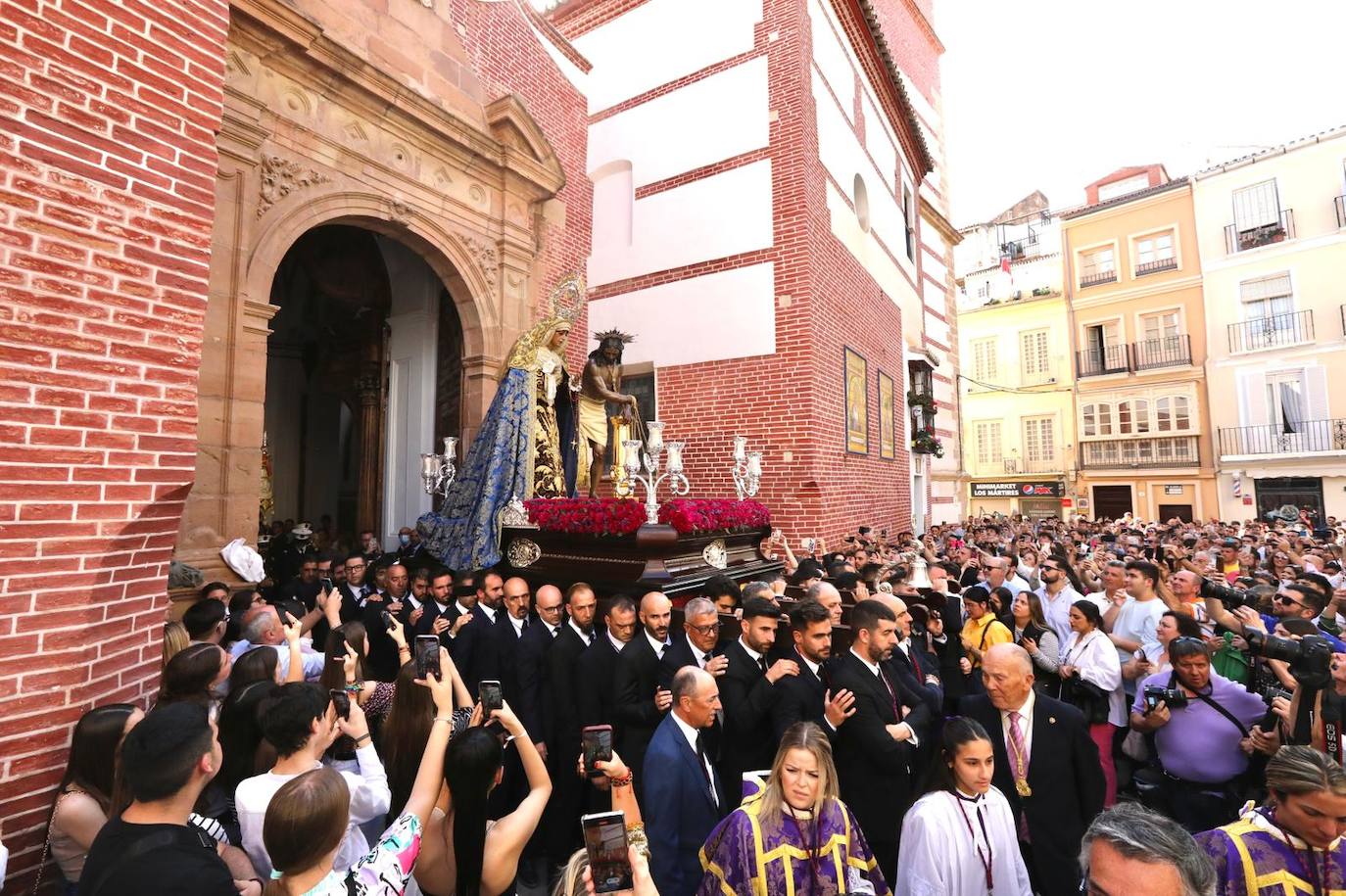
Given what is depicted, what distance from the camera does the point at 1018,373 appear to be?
2995 centimetres

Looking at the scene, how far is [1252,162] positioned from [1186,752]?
28645mm

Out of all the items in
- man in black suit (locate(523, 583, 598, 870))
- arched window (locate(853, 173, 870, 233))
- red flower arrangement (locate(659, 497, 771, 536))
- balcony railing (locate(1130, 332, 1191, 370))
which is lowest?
man in black suit (locate(523, 583, 598, 870))

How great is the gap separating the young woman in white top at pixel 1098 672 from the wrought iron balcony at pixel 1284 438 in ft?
79.6

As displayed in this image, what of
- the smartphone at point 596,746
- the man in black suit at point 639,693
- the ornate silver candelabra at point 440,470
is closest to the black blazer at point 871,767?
the man in black suit at point 639,693

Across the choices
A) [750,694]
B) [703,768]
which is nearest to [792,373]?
[750,694]

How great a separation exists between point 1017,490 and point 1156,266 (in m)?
10.2

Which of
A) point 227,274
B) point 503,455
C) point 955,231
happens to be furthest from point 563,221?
point 955,231

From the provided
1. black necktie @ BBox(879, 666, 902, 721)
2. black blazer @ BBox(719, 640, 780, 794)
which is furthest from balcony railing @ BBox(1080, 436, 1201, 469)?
black blazer @ BBox(719, 640, 780, 794)

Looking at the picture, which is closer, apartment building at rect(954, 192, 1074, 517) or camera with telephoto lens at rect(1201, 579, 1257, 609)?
camera with telephoto lens at rect(1201, 579, 1257, 609)

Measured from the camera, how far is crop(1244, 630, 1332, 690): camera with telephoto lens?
318 cm

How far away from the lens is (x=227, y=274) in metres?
6.54

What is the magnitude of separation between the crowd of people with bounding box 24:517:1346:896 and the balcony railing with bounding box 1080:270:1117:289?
25997 mm

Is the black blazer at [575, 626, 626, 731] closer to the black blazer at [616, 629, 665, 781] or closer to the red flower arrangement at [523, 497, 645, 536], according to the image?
the black blazer at [616, 629, 665, 781]

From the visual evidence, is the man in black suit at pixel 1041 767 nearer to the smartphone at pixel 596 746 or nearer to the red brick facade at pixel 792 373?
the smartphone at pixel 596 746
